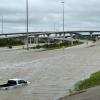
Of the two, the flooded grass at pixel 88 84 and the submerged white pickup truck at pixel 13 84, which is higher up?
the flooded grass at pixel 88 84

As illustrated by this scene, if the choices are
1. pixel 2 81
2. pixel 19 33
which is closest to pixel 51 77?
pixel 2 81

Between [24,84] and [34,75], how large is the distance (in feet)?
23.3

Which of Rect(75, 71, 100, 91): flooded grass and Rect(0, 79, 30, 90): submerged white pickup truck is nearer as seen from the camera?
Rect(75, 71, 100, 91): flooded grass

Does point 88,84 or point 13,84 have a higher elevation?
point 88,84

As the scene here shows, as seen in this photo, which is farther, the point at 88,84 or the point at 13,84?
the point at 13,84

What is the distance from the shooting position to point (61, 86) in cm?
3173

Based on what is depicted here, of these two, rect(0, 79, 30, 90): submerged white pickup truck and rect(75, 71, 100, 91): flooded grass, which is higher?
rect(75, 71, 100, 91): flooded grass

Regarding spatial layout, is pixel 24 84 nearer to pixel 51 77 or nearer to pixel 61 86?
pixel 61 86

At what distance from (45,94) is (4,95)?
2.58 metres

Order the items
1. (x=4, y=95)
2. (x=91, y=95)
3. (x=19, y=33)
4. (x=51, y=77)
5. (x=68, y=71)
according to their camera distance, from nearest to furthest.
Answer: (x=91, y=95) → (x=4, y=95) → (x=51, y=77) → (x=68, y=71) → (x=19, y=33)

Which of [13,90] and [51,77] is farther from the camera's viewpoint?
[51,77]

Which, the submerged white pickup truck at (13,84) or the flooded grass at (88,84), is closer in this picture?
the flooded grass at (88,84)

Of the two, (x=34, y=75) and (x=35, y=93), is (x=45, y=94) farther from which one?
(x=34, y=75)

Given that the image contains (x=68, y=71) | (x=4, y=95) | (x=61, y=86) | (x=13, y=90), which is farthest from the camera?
(x=68, y=71)
